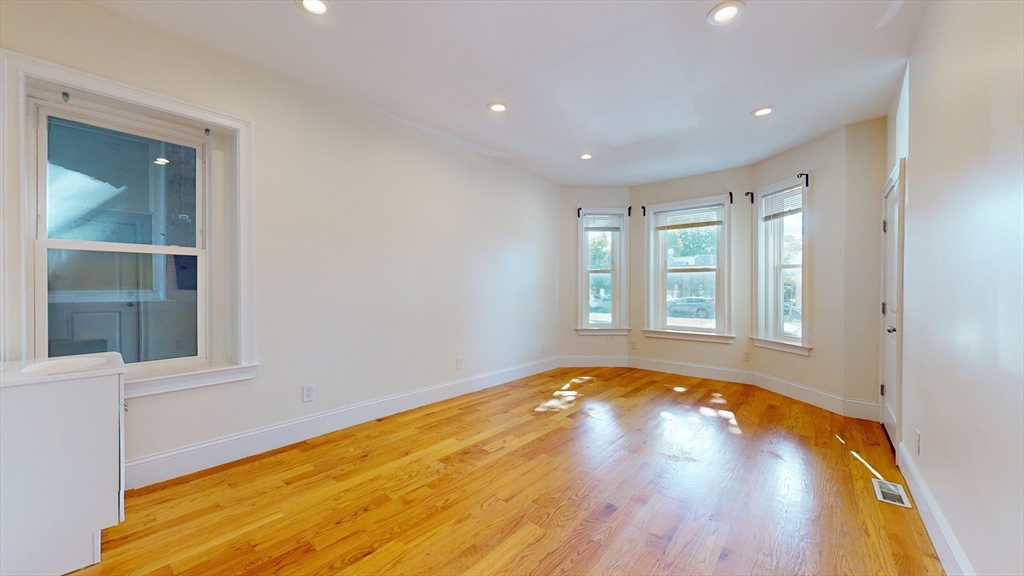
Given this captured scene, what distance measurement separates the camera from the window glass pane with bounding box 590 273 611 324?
5.69 m

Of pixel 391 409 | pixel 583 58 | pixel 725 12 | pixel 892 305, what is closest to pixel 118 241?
pixel 391 409

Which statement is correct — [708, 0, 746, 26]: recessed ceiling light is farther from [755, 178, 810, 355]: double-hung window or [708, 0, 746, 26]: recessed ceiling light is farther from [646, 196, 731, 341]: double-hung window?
[646, 196, 731, 341]: double-hung window

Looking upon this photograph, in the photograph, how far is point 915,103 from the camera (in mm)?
2234

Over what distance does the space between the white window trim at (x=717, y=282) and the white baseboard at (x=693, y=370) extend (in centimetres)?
35

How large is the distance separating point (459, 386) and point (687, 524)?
2591 mm

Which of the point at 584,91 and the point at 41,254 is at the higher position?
the point at 584,91

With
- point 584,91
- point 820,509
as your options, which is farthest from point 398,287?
point 820,509

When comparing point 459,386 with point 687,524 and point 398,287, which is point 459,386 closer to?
point 398,287

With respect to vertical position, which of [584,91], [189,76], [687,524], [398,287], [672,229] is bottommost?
[687,524]

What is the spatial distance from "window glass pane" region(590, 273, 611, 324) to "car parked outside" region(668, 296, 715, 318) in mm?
874

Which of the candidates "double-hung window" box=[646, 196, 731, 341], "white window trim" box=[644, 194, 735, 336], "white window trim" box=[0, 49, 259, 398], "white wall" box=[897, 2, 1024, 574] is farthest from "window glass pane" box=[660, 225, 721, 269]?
"white window trim" box=[0, 49, 259, 398]

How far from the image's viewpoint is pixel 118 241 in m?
2.27

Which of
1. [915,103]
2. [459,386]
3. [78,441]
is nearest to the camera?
[78,441]

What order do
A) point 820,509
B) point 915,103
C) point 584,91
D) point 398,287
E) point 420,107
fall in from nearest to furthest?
point 820,509, point 915,103, point 584,91, point 420,107, point 398,287
